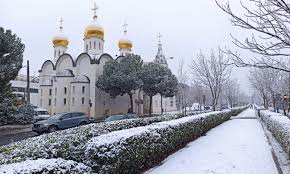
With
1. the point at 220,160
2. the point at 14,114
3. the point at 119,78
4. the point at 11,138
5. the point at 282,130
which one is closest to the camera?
the point at 220,160

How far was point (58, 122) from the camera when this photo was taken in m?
23.4

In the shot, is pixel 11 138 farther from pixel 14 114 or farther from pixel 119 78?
pixel 119 78

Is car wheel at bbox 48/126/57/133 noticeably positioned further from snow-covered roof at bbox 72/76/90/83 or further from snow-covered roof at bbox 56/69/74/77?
snow-covered roof at bbox 56/69/74/77

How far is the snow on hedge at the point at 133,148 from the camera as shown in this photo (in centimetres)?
640

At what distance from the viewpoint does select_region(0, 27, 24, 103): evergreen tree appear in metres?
24.0

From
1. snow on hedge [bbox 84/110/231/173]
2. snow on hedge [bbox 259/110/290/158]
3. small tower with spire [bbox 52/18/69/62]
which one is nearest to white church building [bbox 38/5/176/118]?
small tower with spire [bbox 52/18/69/62]

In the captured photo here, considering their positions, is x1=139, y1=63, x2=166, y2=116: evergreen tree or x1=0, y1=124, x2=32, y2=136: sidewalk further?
x1=139, y1=63, x2=166, y2=116: evergreen tree

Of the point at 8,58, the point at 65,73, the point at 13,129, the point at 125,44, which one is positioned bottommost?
the point at 13,129

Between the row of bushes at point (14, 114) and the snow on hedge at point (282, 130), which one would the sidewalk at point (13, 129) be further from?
the snow on hedge at point (282, 130)

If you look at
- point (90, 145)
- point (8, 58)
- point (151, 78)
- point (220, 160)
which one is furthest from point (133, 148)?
point (151, 78)

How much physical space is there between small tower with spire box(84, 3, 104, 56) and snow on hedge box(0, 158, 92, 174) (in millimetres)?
47458

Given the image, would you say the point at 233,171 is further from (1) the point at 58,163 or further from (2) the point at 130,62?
(2) the point at 130,62

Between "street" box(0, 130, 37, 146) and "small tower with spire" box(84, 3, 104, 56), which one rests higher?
"small tower with spire" box(84, 3, 104, 56)

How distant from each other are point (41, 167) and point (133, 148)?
3.57m
